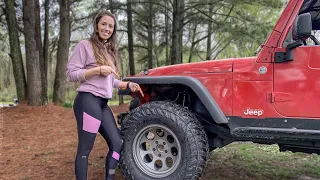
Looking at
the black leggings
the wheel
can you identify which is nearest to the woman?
the black leggings

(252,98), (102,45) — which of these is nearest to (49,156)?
(102,45)

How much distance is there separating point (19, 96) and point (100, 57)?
924 centimetres

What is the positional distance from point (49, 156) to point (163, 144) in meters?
2.23

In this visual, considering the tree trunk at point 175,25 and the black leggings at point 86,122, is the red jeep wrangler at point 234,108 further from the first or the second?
the tree trunk at point 175,25

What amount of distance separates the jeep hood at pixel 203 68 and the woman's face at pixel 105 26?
0.97 metres

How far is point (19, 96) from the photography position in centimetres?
1098

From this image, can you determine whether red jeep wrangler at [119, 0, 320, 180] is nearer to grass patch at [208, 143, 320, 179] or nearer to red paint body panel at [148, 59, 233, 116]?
red paint body panel at [148, 59, 233, 116]

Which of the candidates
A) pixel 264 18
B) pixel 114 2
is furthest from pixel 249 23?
pixel 114 2

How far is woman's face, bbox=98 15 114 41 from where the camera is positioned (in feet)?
9.72

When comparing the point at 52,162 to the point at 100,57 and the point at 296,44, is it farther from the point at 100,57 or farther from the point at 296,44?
the point at 296,44

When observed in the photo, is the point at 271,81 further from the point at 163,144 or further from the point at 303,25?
the point at 163,144

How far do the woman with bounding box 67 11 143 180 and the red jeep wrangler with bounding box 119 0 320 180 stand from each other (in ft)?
2.28

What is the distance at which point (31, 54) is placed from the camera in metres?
10.0

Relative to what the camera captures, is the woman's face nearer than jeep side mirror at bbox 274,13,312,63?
No
